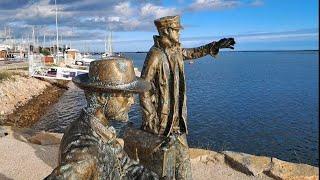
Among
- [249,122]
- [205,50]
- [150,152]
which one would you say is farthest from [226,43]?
[249,122]

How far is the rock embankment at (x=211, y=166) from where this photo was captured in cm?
827

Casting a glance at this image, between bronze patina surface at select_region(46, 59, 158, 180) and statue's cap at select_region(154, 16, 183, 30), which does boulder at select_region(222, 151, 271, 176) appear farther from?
bronze patina surface at select_region(46, 59, 158, 180)


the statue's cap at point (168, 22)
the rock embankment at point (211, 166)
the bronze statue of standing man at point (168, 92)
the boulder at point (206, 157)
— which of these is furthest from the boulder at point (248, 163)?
the statue's cap at point (168, 22)

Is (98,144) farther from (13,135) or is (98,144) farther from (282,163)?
(13,135)

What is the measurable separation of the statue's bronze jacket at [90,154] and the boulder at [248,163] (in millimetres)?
5851

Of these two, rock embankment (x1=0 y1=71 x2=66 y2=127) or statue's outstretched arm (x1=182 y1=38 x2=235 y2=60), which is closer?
statue's outstretched arm (x1=182 y1=38 x2=235 y2=60)

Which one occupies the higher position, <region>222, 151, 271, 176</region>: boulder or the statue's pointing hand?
the statue's pointing hand

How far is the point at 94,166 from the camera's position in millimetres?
2535

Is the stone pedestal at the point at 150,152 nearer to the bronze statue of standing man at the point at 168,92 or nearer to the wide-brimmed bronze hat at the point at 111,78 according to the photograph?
the bronze statue of standing man at the point at 168,92

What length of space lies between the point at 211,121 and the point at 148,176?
20020 millimetres

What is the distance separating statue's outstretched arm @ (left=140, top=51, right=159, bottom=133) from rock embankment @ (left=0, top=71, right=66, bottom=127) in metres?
16.6

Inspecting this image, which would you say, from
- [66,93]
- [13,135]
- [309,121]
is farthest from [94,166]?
[66,93]

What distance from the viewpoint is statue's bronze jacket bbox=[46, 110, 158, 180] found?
242cm

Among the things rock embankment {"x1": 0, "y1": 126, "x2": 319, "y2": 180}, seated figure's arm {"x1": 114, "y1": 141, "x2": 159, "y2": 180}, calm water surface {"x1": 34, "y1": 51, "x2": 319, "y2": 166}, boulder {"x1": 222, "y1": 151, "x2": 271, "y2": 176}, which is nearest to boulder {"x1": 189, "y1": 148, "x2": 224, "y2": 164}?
rock embankment {"x1": 0, "y1": 126, "x2": 319, "y2": 180}
